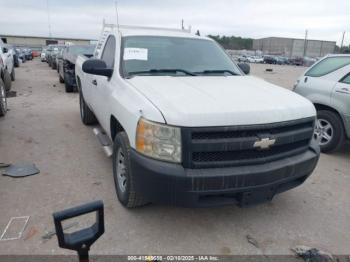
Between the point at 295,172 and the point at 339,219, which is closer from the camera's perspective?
the point at 295,172

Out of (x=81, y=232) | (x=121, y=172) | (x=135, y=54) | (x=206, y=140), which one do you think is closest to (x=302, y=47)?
(x=135, y=54)

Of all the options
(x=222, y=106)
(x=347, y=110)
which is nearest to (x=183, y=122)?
(x=222, y=106)

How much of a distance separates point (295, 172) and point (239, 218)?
0.79m

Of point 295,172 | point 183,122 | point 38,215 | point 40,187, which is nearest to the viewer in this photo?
point 183,122

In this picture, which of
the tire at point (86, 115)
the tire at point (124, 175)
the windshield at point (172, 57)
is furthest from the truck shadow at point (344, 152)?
the tire at point (86, 115)

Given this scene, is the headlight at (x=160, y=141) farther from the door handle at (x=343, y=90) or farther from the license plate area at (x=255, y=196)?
the door handle at (x=343, y=90)

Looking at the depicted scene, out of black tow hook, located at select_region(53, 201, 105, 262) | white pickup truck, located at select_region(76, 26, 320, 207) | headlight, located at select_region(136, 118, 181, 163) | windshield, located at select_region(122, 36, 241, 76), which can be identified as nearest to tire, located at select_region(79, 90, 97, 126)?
windshield, located at select_region(122, 36, 241, 76)

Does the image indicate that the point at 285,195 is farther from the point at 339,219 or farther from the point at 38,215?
the point at 38,215

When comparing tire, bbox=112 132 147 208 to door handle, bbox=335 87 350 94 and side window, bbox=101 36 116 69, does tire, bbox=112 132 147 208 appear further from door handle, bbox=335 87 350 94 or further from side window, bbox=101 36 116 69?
door handle, bbox=335 87 350 94

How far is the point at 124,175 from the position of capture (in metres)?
3.34

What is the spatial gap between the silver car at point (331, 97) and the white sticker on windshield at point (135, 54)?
319 centimetres

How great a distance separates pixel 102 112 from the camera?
13.6 ft

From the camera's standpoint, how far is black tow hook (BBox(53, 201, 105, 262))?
157 cm

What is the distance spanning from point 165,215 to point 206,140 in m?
1.15
